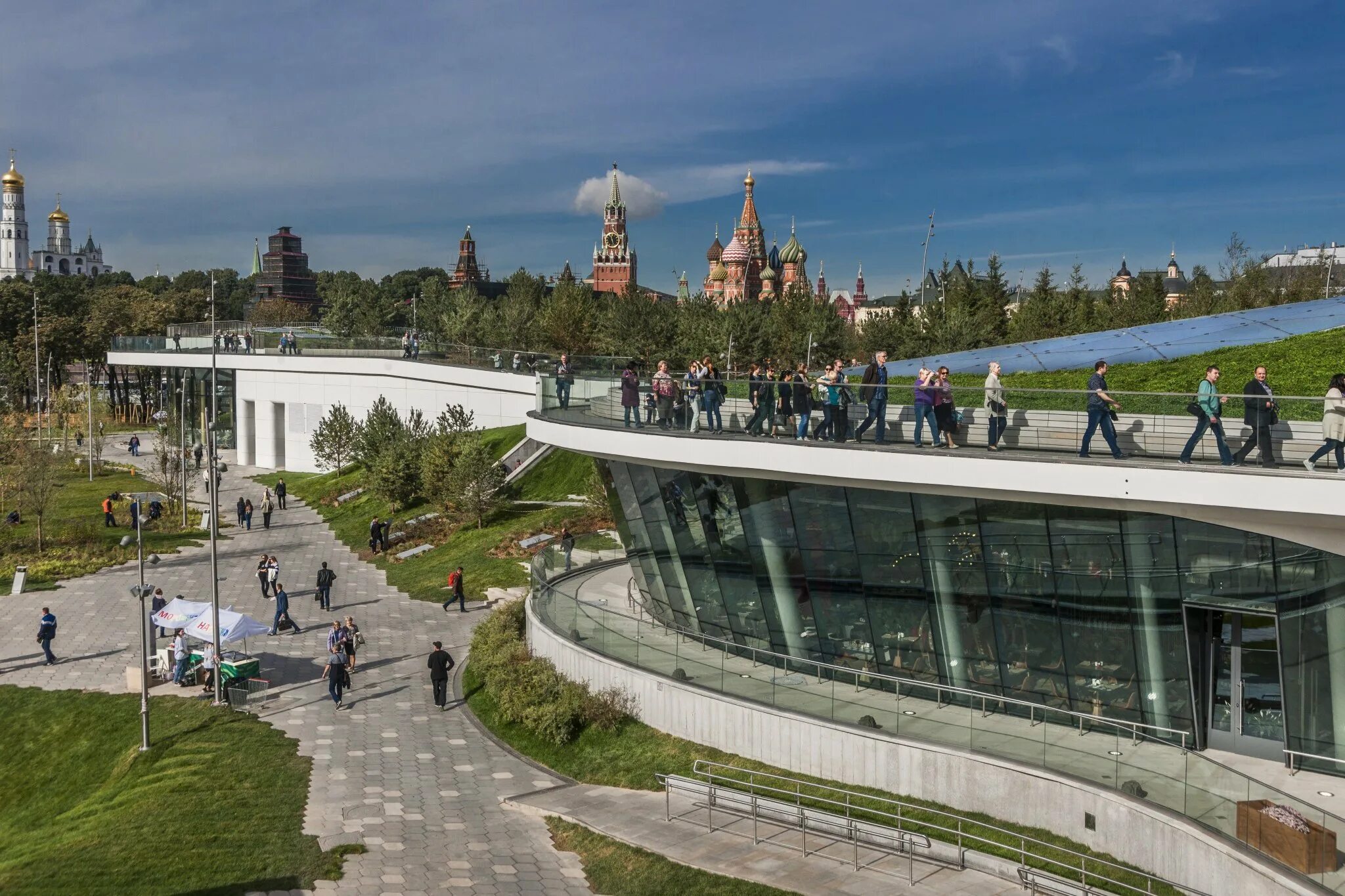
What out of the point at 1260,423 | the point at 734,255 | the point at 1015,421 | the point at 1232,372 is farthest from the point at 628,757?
the point at 734,255

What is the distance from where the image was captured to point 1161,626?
1723 cm

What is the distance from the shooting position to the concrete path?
15078 mm

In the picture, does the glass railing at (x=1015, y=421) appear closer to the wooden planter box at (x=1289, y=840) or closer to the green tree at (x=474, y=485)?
the wooden planter box at (x=1289, y=840)

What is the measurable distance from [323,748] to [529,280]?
6506cm

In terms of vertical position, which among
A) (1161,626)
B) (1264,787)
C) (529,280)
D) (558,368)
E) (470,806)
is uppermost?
(529,280)

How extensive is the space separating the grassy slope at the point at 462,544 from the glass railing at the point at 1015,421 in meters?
13.7

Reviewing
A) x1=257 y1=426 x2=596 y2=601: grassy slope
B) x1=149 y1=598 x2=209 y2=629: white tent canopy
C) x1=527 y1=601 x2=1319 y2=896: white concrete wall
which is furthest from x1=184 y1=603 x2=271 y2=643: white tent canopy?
x1=257 y1=426 x2=596 y2=601: grassy slope

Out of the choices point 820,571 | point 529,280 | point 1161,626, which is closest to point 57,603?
point 820,571

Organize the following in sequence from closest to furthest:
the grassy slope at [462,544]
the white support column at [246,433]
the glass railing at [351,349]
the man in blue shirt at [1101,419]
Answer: the man in blue shirt at [1101,419] → the grassy slope at [462,544] → the glass railing at [351,349] → the white support column at [246,433]

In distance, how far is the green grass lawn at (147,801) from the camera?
54.1 feet

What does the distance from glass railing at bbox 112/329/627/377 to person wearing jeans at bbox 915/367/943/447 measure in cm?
2630

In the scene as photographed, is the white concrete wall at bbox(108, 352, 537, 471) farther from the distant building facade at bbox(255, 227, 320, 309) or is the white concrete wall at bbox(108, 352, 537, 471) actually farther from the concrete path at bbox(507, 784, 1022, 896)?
the distant building facade at bbox(255, 227, 320, 309)

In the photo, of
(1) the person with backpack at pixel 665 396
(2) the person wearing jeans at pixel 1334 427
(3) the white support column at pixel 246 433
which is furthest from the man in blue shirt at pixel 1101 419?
(3) the white support column at pixel 246 433

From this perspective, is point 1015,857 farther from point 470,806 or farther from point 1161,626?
point 470,806
